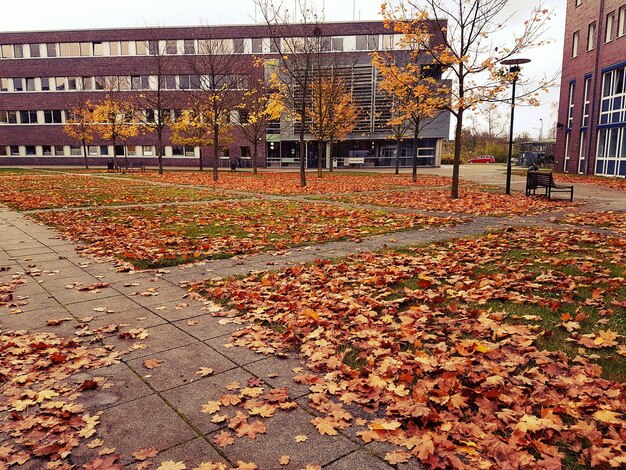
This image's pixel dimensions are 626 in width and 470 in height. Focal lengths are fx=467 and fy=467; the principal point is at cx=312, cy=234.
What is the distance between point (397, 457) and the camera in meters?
2.64

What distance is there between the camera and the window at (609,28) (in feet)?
99.3

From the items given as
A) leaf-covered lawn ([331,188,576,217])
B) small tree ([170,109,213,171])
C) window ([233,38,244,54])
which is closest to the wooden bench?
leaf-covered lawn ([331,188,576,217])

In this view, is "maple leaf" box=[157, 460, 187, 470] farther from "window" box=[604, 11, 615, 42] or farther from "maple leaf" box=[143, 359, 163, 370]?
"window" box=[604, 11, 615, 42]

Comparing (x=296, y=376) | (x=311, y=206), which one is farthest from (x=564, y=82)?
(x=296, y=376)

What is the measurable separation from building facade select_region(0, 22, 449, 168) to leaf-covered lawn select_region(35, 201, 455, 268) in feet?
126

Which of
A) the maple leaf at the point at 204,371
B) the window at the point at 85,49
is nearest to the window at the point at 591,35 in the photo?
the maple leaf at the point at 204,371

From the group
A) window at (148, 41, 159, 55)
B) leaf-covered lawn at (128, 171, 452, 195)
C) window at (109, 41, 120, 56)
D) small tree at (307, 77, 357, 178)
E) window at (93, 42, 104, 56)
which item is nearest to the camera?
leaf-covered lawn at (128, 171, 452, 195)

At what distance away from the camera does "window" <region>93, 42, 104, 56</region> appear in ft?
177

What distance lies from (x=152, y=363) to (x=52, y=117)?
60772 mm

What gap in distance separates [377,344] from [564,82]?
40.3m

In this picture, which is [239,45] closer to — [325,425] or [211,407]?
[211,407]

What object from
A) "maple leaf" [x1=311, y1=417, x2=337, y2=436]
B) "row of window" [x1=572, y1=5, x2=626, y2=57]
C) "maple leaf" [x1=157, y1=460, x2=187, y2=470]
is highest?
"row of window" [x1=572, y1=5, x2=626, y2=57]

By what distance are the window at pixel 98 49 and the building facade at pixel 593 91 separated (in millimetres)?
47792

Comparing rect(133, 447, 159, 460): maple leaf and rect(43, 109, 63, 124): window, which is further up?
rect(43, 109, 63, 124): window
